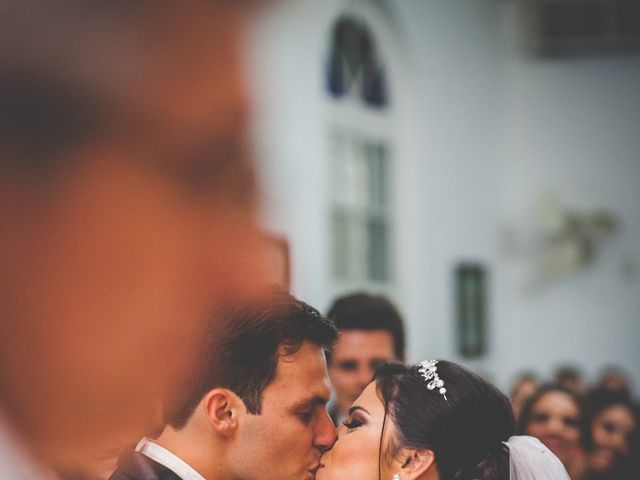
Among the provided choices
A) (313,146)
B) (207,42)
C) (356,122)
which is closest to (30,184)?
(207,42)

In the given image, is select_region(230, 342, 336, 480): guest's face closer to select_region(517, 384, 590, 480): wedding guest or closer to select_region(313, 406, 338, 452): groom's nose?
select_region(313, 406, 338, 452): groom's nose

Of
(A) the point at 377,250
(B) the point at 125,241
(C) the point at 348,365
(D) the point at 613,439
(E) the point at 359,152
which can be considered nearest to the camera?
(B) the point at 125,241

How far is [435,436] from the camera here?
1887 millimetres

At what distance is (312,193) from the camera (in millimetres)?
7551

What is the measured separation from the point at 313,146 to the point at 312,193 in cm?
36

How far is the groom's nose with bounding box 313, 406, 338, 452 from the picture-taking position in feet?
5.77

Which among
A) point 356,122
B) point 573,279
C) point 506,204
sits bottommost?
point 573,279

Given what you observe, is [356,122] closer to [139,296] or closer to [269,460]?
[269,460]

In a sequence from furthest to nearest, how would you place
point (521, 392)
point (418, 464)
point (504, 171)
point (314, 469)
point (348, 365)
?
point (504, 171), point (521, 392), point (348, 365), point (418, 464), point (314, 469)

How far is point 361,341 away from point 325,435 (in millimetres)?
1436

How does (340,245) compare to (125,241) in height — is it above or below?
below

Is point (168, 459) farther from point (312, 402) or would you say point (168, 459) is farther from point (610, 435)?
point (610, 435)

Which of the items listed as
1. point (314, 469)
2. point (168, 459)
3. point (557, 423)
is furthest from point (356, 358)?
point (168, 459)

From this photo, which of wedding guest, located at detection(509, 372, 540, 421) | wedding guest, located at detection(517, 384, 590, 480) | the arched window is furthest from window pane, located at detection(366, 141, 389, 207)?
wedding guest, located at detection(517, 384, 590, 480)
